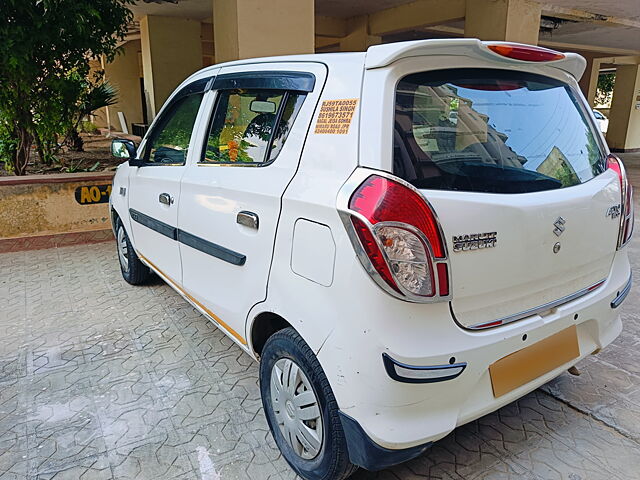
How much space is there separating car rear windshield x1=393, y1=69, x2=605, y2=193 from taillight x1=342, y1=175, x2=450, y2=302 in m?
0.10

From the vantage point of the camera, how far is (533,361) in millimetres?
1916

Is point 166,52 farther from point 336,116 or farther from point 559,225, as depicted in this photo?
point 559,225

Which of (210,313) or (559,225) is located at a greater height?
(559,225)

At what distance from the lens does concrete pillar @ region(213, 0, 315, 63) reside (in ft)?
18.3

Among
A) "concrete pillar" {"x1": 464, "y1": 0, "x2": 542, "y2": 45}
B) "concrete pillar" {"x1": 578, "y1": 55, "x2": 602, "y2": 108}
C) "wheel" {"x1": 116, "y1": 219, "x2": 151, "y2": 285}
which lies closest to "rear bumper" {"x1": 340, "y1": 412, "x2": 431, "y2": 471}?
"wheel" {"x1": 116, "y1": 219, "x2": 151, "y2": 285}

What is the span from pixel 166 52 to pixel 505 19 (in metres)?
6.85

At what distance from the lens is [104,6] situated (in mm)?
5910

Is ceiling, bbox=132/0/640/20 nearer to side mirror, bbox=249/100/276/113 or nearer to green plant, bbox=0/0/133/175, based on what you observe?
green plant, bbox=0/0/133/175

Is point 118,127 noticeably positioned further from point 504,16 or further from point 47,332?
point 47,332

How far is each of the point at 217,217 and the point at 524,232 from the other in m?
1.42

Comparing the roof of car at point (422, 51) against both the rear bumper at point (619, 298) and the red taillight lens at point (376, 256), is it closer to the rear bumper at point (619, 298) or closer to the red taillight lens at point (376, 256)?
the red taillight lens at point (376, 256)

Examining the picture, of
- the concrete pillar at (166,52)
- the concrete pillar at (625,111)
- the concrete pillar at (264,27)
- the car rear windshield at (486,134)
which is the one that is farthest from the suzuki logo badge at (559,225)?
the concrete pillar at (625,111)

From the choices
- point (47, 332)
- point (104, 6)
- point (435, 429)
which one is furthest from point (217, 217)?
point (104, 6)

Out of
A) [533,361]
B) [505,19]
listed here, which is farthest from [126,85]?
[533,361]
